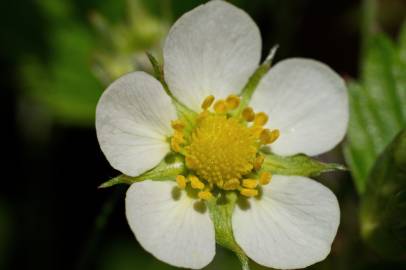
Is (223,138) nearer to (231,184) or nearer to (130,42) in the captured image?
(231,184)

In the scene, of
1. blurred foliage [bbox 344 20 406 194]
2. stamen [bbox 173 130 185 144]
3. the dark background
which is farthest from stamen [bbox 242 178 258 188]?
the dark background

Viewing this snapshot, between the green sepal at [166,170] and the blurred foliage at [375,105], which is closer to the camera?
the green sepal at [166,170]

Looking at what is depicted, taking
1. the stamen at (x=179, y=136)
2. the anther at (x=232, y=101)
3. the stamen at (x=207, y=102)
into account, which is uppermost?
the stamen at (x=207, y=102)

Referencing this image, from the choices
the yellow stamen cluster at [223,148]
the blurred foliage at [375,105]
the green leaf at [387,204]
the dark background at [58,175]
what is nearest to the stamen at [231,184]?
the yellow stamen cluster at [223,148]

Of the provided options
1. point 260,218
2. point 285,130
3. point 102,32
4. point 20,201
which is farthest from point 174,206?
point 20,201

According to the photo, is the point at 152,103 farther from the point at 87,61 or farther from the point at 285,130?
the point at 87,61

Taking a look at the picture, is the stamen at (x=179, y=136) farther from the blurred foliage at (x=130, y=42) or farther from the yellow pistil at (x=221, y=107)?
the blurred foliage at (x=130, y=42)
